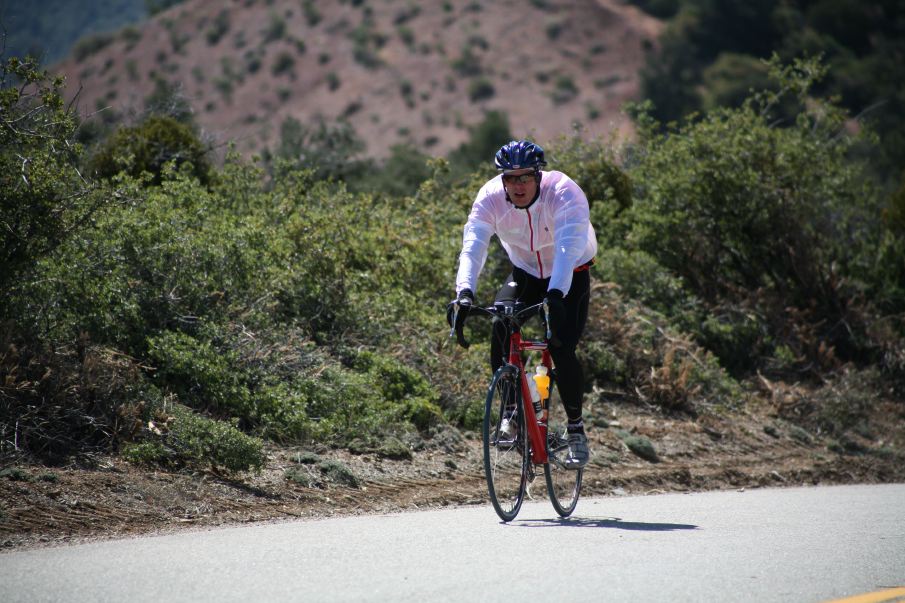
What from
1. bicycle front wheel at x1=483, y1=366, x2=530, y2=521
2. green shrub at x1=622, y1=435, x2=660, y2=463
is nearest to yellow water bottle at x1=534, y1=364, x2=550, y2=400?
bicycle front wheel at x1=483, y1=366, x2=530, y2=521

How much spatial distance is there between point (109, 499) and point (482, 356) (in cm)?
565

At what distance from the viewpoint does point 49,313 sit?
28.5ft


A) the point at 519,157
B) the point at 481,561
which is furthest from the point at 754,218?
the point at 481,561

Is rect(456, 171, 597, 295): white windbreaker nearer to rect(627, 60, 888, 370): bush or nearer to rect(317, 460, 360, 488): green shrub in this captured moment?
rect(317, 460, 360, 488): green shrub

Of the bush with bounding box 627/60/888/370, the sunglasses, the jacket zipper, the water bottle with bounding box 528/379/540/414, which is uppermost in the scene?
the bush with bounding box 627/60/888/370

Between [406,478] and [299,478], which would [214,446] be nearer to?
[299,478]

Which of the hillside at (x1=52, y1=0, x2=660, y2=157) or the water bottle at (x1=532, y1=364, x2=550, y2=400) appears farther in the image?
the hillside at (x1=52, y1=0, x2=660, y2=157)

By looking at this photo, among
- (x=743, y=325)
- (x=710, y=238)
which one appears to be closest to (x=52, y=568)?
(x=743, y=325)

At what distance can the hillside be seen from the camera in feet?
317

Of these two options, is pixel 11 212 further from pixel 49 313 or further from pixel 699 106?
pixel 699 106

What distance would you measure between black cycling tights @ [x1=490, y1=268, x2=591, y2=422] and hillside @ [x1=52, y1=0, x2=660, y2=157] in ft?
270

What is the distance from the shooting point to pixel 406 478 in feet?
30.1

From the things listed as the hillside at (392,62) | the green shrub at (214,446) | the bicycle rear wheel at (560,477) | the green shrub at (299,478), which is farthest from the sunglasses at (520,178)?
the hillside at (392,62)

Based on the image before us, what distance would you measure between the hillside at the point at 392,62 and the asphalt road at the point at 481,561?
83.3 m
